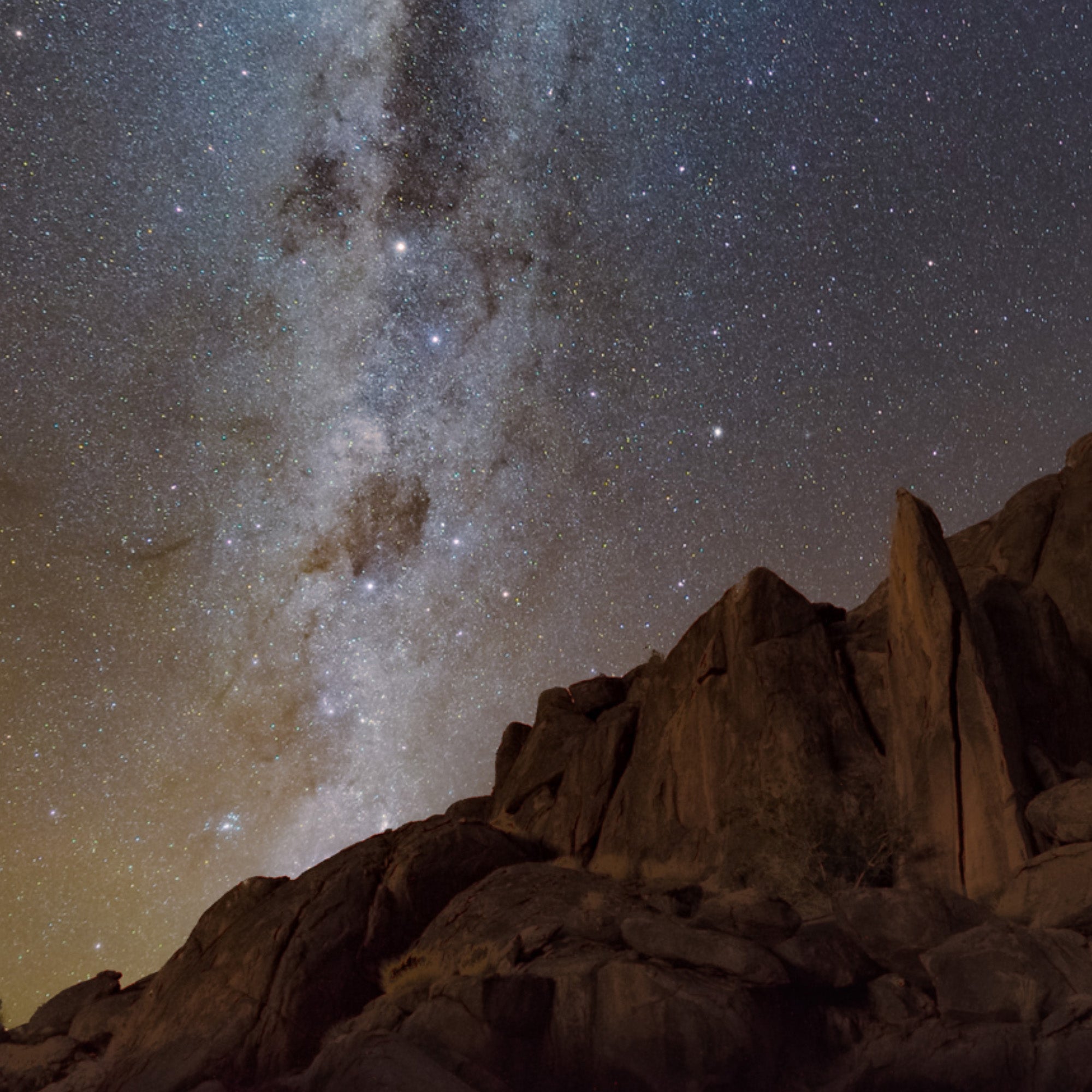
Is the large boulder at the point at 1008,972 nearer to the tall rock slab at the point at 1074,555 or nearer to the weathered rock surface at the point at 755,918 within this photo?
the weathered rock surface at the point at 755,918

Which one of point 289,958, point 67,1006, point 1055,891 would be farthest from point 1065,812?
point 67,1006

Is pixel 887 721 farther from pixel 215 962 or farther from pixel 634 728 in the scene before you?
pixel 215 962

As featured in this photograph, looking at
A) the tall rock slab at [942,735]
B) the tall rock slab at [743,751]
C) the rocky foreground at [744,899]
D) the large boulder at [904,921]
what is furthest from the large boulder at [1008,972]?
the tall rock slab at [743,751]

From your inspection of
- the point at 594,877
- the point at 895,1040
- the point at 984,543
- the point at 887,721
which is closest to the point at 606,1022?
the point at 895,1040

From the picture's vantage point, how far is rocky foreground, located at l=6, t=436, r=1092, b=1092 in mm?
15453

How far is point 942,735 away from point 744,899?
22.1 ft

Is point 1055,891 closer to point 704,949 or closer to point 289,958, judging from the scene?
point 704,949

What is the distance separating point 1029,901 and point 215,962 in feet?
65.5

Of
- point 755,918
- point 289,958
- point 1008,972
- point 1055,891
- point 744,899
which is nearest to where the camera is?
point 1008,972

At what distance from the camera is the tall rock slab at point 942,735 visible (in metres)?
19.7

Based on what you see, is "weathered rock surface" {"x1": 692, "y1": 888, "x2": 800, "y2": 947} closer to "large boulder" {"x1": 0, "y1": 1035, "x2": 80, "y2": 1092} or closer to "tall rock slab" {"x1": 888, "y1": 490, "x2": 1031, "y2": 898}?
"tall rock slab" {"x1": 888, "y1": 490, "x2": 1031, "y2": 898}

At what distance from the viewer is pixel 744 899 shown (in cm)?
1858

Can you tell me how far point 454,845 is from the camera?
83.0 ft

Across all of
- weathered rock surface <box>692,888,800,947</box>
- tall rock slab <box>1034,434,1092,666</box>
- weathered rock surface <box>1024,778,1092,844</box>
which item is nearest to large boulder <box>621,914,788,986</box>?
Result: weathered rock surface <box>692,888,800,947</box>
